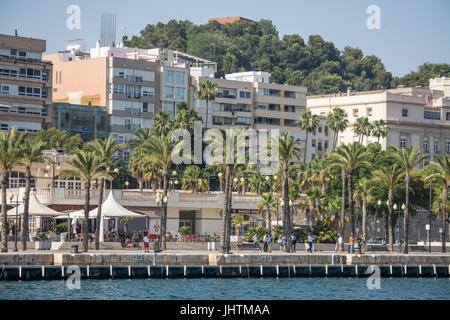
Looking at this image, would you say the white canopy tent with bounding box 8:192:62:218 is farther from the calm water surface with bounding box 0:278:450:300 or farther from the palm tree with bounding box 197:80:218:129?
the palm tree with bounding box 197:80:218:129

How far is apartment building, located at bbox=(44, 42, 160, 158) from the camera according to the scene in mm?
133750

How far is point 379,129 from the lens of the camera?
486ft

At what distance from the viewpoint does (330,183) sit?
115 meters

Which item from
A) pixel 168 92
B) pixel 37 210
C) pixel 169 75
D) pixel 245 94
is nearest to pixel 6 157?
pixel 37 210

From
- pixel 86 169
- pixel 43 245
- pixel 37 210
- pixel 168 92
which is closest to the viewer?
pixel 43 245

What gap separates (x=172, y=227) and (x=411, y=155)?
76.8 ft

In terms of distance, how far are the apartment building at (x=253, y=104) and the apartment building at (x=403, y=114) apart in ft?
30.5

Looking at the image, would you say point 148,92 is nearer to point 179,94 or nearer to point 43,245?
point 179,94

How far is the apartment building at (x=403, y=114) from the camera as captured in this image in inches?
6073

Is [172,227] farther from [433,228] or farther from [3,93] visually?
[433,228]

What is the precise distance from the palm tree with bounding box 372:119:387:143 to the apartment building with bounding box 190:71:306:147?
11.4 m

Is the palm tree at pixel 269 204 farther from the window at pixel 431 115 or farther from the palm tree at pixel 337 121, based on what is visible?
the window at pixel 431 115

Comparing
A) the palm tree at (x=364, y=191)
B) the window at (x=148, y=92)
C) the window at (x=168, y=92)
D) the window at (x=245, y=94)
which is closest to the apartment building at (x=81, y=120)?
the window at (x=148, y=92)

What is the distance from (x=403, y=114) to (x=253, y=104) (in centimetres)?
2404
